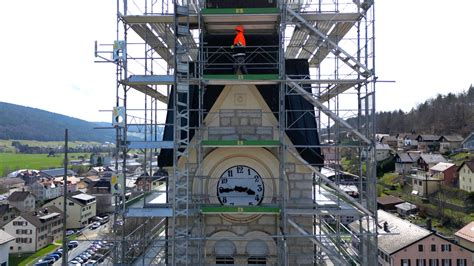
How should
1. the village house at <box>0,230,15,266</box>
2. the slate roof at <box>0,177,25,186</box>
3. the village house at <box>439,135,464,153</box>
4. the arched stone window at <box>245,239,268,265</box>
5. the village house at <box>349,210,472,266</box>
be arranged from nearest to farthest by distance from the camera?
the arched stone window at <box>245,239,268,265</box>
the village house at <box>349,210,472,266</box>
the village house at <box>0,230,15,266</box>
the village house at <box>439,135,464,153</box>
the slate roof at <box>0,177,25,186</box>

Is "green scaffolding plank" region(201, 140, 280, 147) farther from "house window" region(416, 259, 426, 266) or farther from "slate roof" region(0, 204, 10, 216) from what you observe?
"slate roof" region(0, 204, 10, 216)

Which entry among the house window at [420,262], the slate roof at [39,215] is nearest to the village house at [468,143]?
the house window at [420,262]

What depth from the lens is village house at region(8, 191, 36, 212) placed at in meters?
69.6

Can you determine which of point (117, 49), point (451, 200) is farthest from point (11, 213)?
point (451, 200)

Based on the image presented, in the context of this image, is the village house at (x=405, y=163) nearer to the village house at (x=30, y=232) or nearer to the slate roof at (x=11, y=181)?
the village house at (x=30, y=232)

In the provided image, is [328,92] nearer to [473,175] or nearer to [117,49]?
[117,49]

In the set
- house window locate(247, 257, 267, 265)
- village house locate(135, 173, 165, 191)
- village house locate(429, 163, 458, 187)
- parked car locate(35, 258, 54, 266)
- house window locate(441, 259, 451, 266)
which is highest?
village house locate(135, 173, 165, 191)

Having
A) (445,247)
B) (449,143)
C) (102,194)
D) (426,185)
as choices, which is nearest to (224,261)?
(445,247)

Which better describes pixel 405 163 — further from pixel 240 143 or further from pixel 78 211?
pixel 240 143

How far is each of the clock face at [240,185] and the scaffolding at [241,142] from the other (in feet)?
0.11

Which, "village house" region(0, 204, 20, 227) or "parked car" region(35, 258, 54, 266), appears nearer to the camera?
"parked car" region(35, 258, 54, 266)

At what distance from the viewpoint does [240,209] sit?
1228 centimetres

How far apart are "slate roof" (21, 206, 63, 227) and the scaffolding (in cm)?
4680

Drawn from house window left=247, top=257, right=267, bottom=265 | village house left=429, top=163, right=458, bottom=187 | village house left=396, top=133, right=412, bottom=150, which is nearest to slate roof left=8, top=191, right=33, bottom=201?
house window left=247, top=257, right=267, bottom=265
